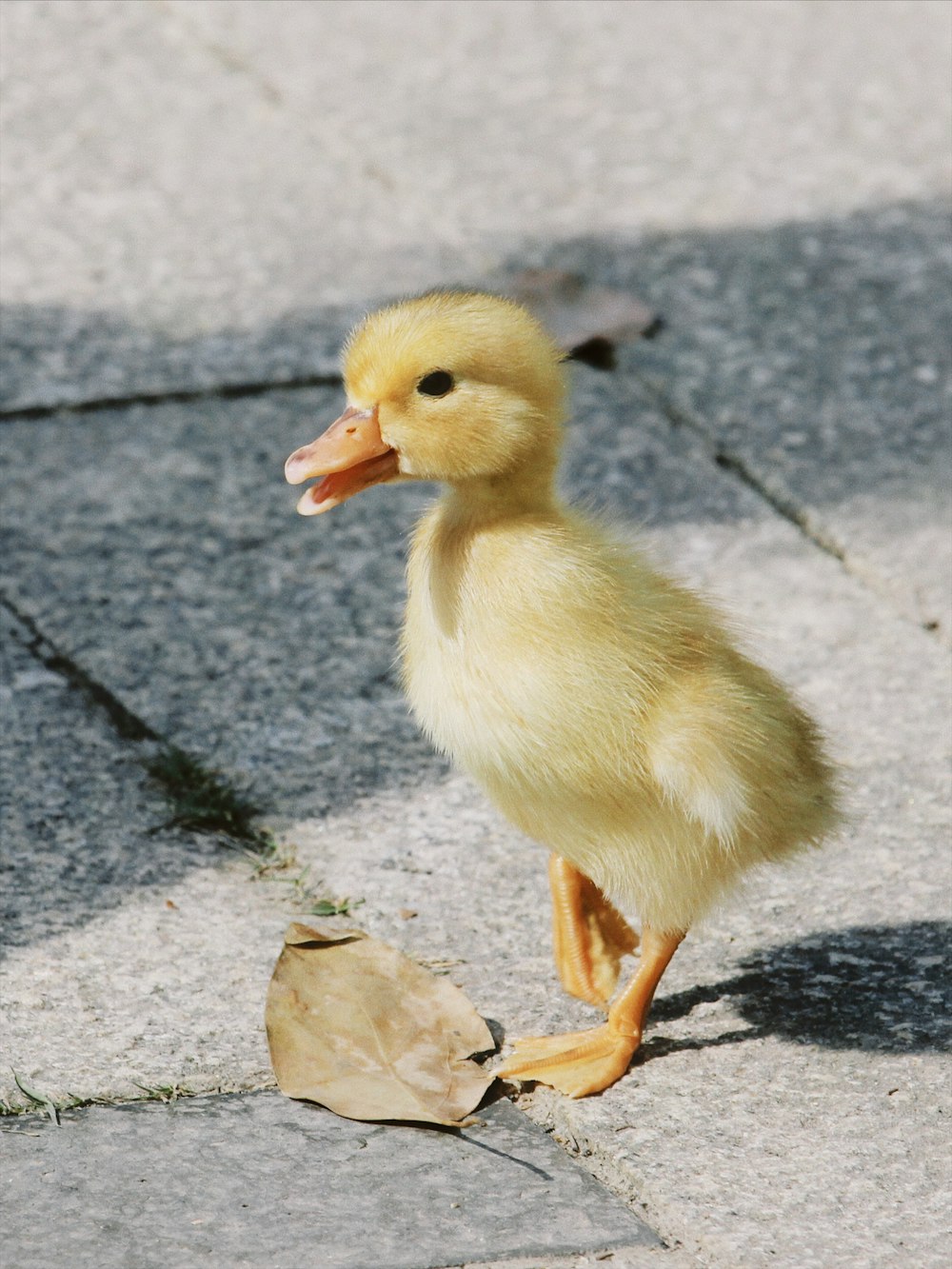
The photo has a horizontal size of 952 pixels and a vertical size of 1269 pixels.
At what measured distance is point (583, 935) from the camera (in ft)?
9.71

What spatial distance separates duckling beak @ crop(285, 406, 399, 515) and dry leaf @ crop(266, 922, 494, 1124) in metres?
0.68

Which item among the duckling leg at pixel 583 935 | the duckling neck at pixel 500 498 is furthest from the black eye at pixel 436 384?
the duckling leg at pixel 583 935

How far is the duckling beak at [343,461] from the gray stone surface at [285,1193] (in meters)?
0.90

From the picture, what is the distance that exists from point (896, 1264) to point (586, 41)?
201 inches

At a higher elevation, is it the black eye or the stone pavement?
the black eye

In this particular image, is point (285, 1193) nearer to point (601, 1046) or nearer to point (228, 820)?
point (601, 1046)

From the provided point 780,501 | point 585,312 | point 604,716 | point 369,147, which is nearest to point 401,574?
point 780,501

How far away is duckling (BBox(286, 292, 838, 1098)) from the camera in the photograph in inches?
106

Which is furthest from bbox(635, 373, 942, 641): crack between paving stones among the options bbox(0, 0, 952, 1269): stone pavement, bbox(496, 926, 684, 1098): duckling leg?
bbox(496, 926, 684, 1098): duckling leg

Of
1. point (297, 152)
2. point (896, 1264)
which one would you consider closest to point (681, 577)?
point (896, 1264)

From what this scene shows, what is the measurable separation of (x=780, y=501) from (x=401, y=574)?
0.95 m

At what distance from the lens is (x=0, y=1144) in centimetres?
250

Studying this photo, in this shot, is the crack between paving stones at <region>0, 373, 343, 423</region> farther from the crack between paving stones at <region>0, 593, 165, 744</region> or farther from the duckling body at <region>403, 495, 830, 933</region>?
the duckling body at <region>403, 495, 830, 933</region>

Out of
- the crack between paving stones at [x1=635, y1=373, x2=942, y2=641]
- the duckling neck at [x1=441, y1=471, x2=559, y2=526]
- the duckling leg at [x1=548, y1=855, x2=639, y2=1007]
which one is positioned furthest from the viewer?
the crack between paving stones at [x1=635, y1=373, x2=942, y2=641]
